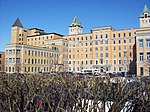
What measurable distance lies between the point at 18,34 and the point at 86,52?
38.3 m

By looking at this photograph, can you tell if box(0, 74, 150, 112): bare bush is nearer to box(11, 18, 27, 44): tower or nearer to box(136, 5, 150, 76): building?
box(136, 5, 150, 76): building

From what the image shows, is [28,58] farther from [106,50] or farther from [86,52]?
[106,50]

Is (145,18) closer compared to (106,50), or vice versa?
(145,18)

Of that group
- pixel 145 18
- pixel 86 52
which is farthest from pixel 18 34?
pixel 145 18

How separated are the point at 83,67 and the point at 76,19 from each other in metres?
31.1

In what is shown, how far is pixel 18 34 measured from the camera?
9650 cm

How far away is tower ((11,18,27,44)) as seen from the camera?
314ft

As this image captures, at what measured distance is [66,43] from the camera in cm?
8450

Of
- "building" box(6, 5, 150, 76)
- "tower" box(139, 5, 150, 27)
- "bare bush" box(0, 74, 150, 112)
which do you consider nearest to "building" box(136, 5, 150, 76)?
"building" box(6, 5, 150, 76)

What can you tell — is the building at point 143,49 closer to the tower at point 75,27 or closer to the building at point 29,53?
the building at point 29,53

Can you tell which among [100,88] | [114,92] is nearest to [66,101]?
[100,88]

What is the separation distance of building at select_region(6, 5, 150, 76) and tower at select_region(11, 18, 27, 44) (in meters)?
12.5

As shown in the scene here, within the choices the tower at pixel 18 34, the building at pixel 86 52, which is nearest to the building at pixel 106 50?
the building at pixel 86 52

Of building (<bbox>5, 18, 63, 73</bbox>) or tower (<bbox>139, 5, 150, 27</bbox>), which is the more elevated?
tower (<bbox>139, 5, 150, 27</bbox>)
